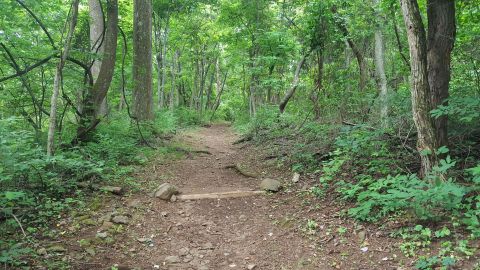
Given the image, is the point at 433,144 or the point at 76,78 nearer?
the point at 433,144

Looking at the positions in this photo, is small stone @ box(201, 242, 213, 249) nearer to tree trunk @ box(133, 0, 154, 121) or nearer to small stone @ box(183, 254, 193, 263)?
small stone @ box(183, 254, 193, 263)

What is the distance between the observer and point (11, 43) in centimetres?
647

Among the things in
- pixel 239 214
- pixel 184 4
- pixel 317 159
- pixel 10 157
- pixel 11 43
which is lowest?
pixel 239 214

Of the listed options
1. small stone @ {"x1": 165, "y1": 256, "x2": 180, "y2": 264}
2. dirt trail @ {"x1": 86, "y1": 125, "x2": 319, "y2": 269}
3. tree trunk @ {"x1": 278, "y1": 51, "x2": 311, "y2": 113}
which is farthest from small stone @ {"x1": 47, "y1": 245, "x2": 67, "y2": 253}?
tree trunk @ {"x1": 278, "y1": 51, "x2": 311, "y2": 113}

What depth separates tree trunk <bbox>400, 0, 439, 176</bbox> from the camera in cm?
495

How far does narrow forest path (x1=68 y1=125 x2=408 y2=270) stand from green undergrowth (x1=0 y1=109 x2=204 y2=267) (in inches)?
23.9

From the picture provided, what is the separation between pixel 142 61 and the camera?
10.7 meters

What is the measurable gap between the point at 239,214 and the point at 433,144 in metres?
3.30

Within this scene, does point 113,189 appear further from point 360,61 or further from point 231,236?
point 360,61

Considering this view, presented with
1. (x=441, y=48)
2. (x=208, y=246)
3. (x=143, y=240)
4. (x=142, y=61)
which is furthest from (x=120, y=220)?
(x=142, y=61)

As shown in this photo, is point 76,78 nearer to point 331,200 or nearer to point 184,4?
point 331,200

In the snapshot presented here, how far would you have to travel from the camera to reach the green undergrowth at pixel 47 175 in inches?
167

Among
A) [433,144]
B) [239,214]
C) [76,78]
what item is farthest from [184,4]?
[433,144]

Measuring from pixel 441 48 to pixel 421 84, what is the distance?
2.72 ft
